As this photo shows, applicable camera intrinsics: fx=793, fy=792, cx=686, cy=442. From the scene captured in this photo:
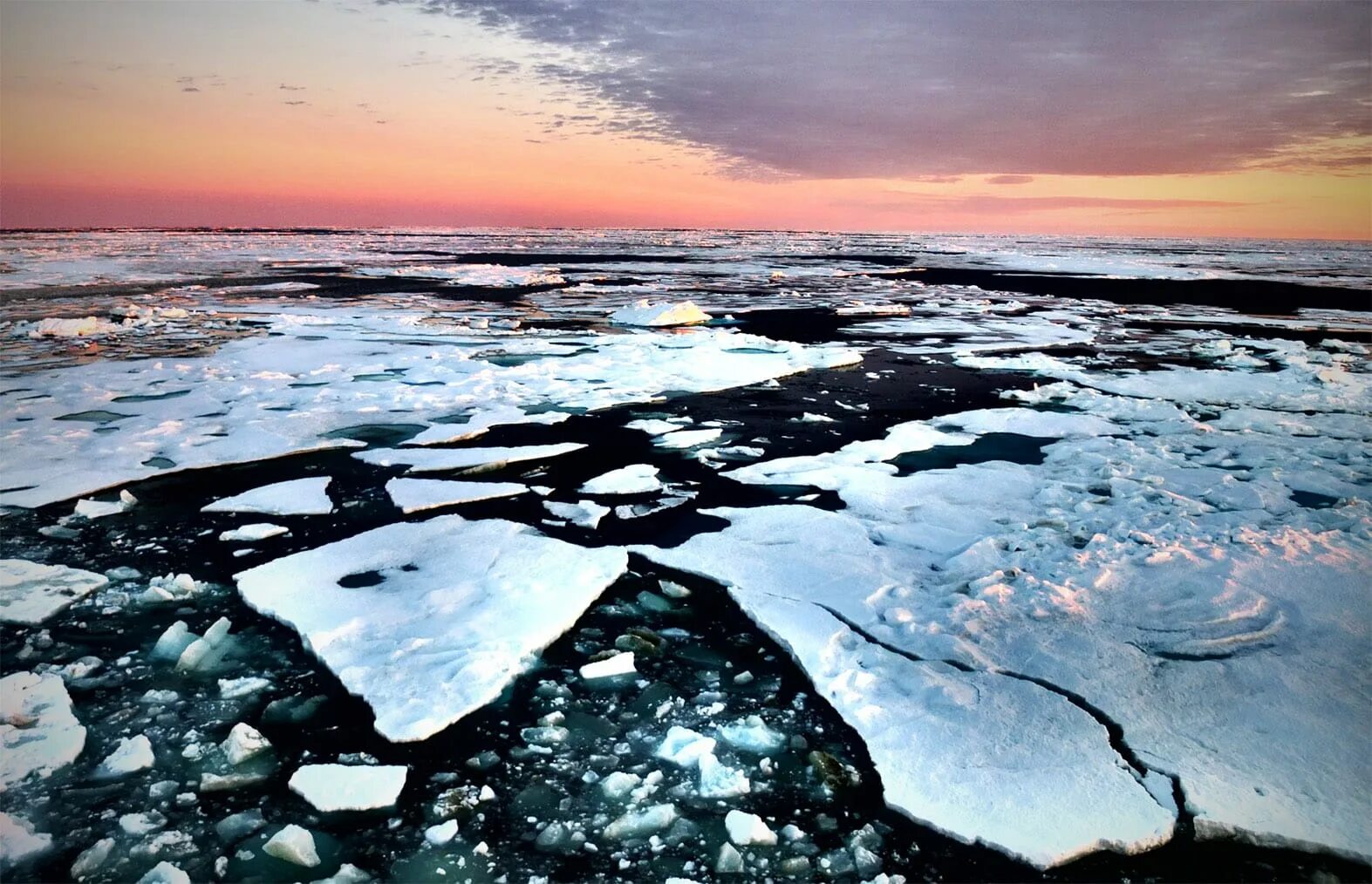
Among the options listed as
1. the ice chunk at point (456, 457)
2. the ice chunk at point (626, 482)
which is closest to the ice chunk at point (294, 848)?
the ice chunk at point (626, 482)

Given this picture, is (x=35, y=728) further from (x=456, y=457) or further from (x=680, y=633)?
(x=456, y=457)

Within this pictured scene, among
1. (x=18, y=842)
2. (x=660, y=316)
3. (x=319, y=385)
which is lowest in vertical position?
(x=18, y=842)

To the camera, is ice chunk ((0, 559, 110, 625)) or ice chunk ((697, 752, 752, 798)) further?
ice chunk ((0, 559, 110, 625))

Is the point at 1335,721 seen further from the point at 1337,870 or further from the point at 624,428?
the point at 624,428

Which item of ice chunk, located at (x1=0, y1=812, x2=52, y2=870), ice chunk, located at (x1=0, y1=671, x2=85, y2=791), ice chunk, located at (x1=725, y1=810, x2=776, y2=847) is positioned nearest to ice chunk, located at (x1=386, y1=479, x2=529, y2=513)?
ice chunk, located at (x1=0, y1=671, x2=85, y2=791)

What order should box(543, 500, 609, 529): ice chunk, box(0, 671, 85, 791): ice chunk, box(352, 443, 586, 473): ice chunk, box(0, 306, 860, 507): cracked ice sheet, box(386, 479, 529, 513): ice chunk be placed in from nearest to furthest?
1. box(0, 671, 85, 791): ice chunk
2. box(543, 500, 609, 529): ice chunk
3. box(386, 479, 529, 513): ice chunk
4. box(352, 443, 586, 473): ice chunk
5. box(0, 306, 860, 507): cracked ice sheet

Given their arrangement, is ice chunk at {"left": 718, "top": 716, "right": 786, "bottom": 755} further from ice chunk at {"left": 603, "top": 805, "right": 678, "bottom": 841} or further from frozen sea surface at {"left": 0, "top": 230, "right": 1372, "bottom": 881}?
ice chunk at {"left": 603, "top": 805, "right": 678, "bottom": 841}

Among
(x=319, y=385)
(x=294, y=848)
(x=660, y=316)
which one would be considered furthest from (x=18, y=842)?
(x=660, y=316)
